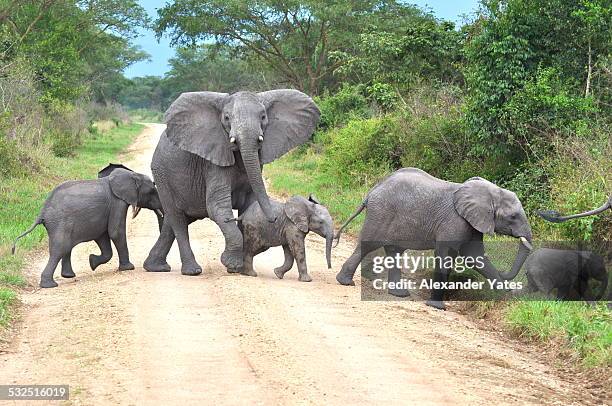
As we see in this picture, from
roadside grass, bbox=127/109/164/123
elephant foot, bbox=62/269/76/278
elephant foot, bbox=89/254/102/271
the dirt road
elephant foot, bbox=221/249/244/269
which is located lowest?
the dirt road

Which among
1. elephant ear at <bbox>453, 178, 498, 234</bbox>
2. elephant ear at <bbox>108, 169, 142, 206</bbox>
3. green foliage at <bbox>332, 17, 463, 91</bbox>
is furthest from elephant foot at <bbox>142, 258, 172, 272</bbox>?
green foliage at <bbox>332, 17, 463, 91</bbox>

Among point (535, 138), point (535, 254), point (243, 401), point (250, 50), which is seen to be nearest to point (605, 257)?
point (535, 254)

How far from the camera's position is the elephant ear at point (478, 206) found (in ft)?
32.0

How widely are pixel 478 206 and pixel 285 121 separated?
2.96 m

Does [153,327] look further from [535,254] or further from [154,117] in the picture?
[154,117]

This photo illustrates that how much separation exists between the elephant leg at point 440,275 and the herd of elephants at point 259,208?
0.7 inches

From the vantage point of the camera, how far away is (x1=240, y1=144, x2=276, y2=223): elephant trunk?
424 inches

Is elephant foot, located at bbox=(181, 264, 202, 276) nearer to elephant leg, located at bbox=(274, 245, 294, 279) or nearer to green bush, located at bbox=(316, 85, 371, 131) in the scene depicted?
elephant leg, located at bbox=(274, 245, 294, 279)

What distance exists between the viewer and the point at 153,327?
8.05 meters

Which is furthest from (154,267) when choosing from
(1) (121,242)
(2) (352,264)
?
(2) (352,264)

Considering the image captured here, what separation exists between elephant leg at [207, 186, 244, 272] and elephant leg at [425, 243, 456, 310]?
2.35m

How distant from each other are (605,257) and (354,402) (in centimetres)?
561

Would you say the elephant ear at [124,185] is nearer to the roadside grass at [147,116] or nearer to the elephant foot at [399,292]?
the elephant foot at [399,292]

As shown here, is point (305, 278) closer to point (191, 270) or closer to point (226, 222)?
point (226, 222)
